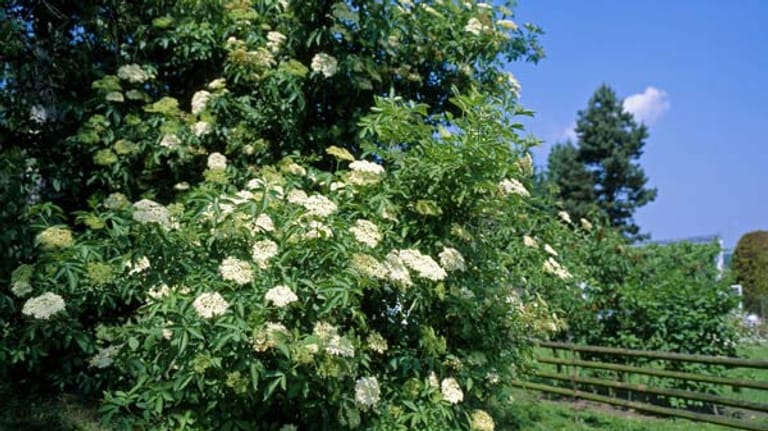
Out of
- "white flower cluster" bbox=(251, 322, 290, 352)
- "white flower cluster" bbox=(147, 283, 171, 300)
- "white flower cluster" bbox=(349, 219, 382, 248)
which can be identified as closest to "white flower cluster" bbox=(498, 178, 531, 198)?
"white flower cluster" bbox=(349, 219, 382, 248)

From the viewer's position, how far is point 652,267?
7.41m

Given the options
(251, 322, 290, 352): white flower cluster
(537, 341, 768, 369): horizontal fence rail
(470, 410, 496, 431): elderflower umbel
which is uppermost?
(537, 341, 768, 369): horizontal fence rail

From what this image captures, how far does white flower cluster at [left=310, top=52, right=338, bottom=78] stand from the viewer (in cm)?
430

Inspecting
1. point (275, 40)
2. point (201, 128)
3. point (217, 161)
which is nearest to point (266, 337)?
point (217, 161)

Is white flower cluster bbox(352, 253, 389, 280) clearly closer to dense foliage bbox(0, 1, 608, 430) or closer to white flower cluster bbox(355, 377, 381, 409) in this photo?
dense foliage bbox(0, 1, 608, 430)

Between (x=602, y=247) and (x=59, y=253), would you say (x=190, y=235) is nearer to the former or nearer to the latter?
(x=59, y=253)

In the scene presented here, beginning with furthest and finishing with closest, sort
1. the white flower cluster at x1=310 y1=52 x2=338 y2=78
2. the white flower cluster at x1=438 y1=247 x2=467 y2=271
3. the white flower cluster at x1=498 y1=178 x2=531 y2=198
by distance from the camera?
the white flower cluster at x1=310 y1=52 x2=338 y2=78, the white flower cluster at x1=498 y1=178 x2=531 y2=198, the white flower cluster at x1=438 y1=247 x2=467 y2=271

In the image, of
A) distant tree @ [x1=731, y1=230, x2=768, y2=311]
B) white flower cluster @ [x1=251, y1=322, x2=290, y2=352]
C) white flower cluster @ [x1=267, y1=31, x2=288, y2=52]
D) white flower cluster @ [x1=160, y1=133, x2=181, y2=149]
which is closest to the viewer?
white flower cluster @ [x1=251, y1=322, x2=290, y2=352]

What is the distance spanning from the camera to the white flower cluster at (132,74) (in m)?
4.68

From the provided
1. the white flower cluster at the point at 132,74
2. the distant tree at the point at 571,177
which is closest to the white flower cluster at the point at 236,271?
the white flower cluster at the point at 132,74

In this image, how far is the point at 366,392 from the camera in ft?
9.59

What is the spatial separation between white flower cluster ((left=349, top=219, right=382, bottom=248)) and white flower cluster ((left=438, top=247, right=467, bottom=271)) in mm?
419

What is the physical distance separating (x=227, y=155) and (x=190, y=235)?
184 centimetres

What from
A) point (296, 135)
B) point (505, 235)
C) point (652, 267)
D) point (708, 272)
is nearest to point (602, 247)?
point (652, 267)
